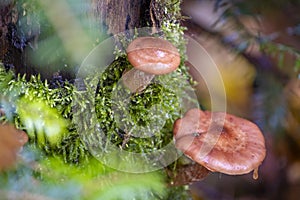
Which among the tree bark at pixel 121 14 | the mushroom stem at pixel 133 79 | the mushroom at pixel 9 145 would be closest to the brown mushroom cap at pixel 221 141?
the mushroom stem at pixel 133 79

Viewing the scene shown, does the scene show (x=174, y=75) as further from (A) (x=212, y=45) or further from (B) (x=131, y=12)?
(A) (x=212, y=45)

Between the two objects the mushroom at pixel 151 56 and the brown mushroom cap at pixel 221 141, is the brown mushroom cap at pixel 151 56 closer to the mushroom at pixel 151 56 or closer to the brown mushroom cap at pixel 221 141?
the mushroom at pixel 151 56

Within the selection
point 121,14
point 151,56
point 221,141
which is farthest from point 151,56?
point 221,141

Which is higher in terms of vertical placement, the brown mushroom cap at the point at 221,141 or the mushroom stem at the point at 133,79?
the mushroom stem at the point at 133,79

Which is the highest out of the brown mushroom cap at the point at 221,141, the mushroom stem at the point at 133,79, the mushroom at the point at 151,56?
the mushroom at the point at 151,56

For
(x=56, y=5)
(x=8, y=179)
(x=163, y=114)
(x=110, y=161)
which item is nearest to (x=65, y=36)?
(x=56, y=5)

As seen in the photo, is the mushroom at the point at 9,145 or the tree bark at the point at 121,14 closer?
the mushroom at the point at 9,145
